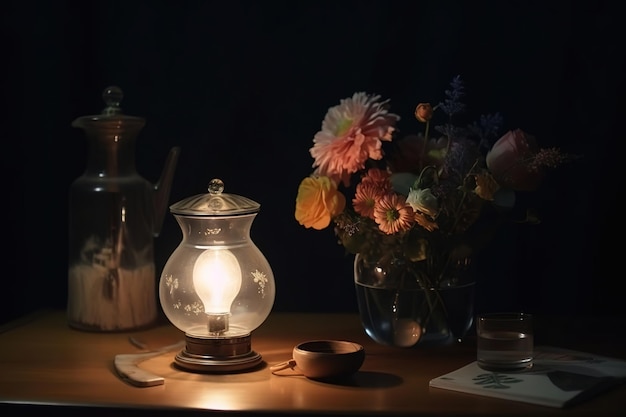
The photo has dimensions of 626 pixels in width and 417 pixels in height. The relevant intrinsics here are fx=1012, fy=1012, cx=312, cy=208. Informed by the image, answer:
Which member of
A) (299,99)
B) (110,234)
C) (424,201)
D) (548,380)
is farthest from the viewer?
(299,99)

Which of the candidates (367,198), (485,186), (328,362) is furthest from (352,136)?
(328,362)

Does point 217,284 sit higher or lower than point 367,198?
lower

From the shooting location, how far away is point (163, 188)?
1634 mm

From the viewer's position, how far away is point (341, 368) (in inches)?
48.9

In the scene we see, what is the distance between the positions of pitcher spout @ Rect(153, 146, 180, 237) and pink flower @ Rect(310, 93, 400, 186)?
30 centimetres

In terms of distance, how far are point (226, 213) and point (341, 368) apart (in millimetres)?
272

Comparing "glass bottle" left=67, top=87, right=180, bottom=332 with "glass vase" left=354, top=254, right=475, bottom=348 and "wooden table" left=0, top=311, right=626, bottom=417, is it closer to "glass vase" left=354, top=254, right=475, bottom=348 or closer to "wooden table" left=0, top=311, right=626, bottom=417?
"wooden table" left=0, top=311, right=626, bottom=417

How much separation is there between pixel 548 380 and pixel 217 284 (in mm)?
445

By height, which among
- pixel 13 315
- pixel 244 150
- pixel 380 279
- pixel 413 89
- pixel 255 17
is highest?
pixel 255 17

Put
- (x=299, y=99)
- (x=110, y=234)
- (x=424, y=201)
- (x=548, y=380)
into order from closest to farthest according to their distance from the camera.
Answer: (x=548, y=380)
(x=424, y=201)
(x=110, y=234)
(x=299, y=99)

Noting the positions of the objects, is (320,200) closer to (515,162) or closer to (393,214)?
(393,214)

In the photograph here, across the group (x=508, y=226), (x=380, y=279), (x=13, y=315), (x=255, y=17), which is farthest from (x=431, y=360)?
(x=13, y=315)

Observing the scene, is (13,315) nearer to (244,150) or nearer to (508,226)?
(244,150)

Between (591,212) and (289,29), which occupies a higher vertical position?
(289,29)
